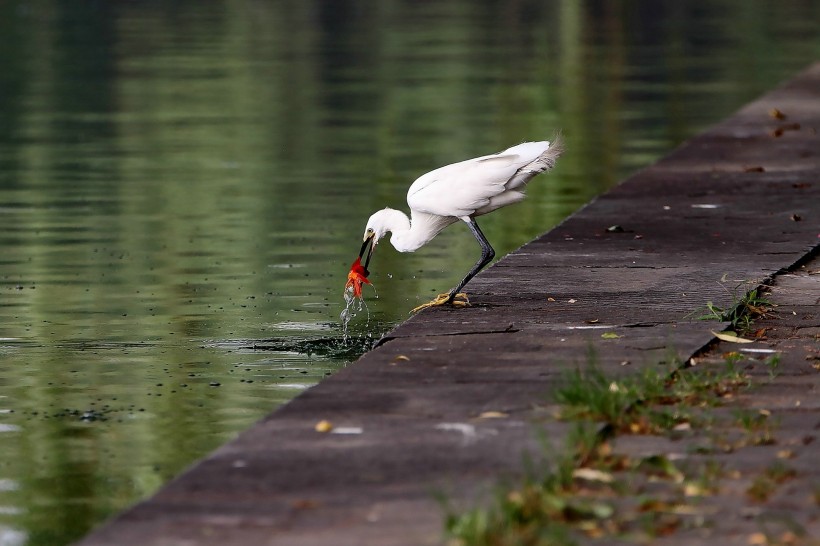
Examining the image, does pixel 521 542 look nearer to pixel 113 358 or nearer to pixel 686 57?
pixel 113 358

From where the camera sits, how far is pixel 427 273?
10875 millimetres

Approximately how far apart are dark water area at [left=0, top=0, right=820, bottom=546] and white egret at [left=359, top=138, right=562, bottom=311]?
1.79ft

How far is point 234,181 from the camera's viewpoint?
1492cm

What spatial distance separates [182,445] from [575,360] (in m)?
1.55

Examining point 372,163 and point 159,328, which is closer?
point 159,328

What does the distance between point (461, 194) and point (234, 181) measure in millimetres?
6456

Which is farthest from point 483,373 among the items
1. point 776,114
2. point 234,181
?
point 776,114

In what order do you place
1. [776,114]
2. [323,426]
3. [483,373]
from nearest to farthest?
[323,426], [483,373], [776,114]

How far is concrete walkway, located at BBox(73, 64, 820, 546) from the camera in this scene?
17.6ft

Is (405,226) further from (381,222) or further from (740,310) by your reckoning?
(740,310)

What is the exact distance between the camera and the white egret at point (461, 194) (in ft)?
28.5

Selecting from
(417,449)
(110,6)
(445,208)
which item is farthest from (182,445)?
(110,6)


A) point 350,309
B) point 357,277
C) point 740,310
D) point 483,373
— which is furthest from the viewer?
point 350,309

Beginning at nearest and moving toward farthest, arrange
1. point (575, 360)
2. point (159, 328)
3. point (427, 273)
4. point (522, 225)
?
1. point (575, 360)
2. point (159, 328)
3. point (427, 273)
4. point (522, 225)
